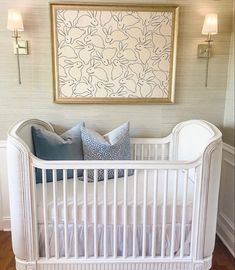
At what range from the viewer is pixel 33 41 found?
86.8 inches

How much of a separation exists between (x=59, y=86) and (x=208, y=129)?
1242 millimetres

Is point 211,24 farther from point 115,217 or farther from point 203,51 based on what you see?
point 115,217

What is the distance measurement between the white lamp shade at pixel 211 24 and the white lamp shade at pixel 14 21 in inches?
56.0

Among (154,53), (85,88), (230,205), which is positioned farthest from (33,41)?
(230,205)

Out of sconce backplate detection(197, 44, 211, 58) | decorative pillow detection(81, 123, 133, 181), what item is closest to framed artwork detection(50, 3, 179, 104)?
sconce backplate detection(197, 44, 211, 58)

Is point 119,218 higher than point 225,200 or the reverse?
higher

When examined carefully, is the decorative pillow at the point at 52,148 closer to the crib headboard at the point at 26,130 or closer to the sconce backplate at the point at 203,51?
the crib headboard at the point at 26,130

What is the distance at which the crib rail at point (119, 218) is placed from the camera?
169 cm

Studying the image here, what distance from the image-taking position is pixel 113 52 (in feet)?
7.34

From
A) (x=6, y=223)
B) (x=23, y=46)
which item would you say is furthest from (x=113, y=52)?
(x=6, y=223)

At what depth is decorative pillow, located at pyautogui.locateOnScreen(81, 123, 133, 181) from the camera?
2.10 meters

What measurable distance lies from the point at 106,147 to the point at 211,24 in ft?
4.12

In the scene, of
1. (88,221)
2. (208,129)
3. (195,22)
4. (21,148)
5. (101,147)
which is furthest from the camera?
(195,22)

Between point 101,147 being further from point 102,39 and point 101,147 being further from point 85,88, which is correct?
point 102,39
